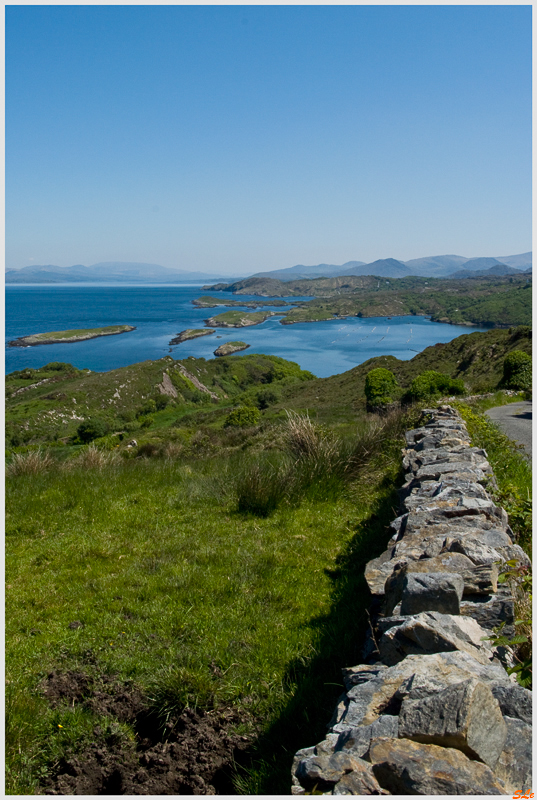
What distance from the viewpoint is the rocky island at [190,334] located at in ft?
375

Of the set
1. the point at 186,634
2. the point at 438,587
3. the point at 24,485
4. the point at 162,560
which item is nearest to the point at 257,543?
the point at 162,560

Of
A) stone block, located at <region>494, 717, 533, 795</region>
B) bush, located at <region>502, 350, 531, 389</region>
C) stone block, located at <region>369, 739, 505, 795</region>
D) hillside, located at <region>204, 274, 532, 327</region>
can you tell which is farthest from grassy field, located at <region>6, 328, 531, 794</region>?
hillside, located at <region>204, 274, 532, 327</region>

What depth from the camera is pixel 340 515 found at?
18.0 ft

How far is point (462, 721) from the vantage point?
133 centimetres

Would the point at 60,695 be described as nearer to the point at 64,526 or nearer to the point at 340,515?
the point at 64,526

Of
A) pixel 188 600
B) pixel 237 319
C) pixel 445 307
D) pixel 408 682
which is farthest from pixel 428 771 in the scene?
pixel 445 307

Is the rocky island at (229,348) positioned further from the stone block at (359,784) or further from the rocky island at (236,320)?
the stone block at (359,784)

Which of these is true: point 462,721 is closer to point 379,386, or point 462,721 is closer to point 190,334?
point 379,386

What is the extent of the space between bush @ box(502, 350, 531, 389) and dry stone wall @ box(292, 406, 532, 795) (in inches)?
672

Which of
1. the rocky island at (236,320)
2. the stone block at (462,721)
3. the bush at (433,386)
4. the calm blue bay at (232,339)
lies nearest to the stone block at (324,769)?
the stone block at (462,721)

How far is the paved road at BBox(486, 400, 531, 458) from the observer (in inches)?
380

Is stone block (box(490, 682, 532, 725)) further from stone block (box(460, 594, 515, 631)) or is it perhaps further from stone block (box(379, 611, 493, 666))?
stone block (box(460, 594, 515, 631))

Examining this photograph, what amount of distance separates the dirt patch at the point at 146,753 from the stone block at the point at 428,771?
1239 mm

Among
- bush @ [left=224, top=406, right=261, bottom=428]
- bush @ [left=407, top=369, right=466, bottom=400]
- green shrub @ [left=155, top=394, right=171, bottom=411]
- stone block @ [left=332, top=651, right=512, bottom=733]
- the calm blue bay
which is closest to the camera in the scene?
stone block @ [left=332, top=651, right=512, bottom=733]
